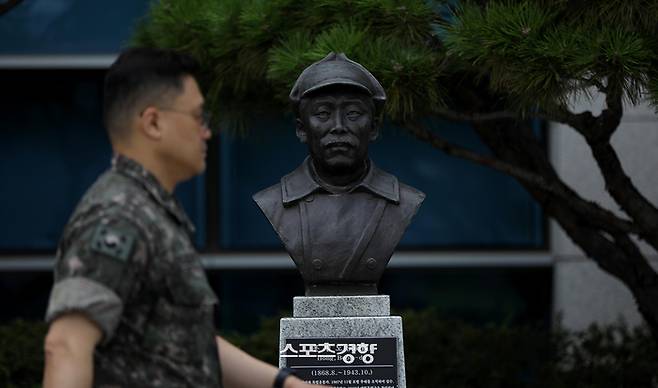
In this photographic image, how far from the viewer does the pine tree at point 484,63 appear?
7199 millimetres

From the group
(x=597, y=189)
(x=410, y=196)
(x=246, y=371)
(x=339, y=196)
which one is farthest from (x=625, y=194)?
(x=246, y=371)

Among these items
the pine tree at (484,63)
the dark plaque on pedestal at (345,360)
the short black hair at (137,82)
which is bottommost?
the dark plaque on pedestal at (345,360)

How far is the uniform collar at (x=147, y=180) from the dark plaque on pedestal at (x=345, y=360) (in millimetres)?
3354

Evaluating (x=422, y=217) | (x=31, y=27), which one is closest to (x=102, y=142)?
(x=31, y=27)

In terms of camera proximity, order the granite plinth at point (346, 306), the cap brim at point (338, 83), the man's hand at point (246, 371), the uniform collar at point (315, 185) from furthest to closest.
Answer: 1. the uniform collar at point (315, 185)
2. the granite plinth at point (346, 306)
3. the cap brim at point (338, 83)
4. the man's hand at point (246, 371)

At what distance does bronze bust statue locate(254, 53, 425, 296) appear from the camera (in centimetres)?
710

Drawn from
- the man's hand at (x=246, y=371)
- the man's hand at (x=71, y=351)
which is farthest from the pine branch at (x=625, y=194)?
the man's hand at (x=71, y=351)

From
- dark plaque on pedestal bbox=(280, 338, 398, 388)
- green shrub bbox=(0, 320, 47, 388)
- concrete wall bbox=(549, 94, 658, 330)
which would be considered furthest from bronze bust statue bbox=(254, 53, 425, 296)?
concrete wall bbox=(549, 94, 658, 330)

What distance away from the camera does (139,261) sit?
3.59 m

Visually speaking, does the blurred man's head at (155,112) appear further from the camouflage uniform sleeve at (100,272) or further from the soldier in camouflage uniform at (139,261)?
the camouflage uniform sleeve at (100,272)

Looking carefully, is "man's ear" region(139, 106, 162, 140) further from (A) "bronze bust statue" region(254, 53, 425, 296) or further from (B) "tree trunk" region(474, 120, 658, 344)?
(B) "tree trunk" region(474, 120, 658, 344)

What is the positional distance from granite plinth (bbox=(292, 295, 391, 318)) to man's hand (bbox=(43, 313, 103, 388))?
370 cm

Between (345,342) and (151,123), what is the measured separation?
3.53 metres

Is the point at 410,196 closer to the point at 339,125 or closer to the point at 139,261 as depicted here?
the point at 339,125
